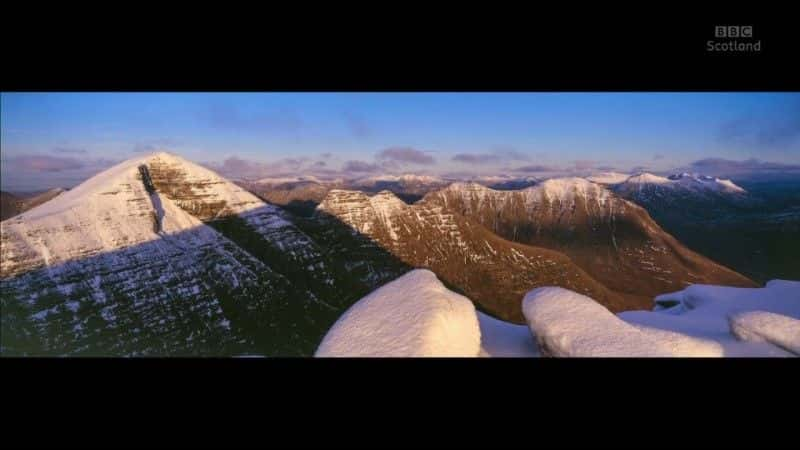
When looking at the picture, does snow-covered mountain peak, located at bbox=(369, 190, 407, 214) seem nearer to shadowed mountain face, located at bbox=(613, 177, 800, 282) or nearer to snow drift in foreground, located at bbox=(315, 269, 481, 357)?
shadowed mountain face, located at bbox=(613, 177, 800, 282)

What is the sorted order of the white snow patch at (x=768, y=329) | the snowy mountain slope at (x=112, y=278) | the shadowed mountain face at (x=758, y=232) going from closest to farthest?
the white snow patch at (x=768, y=329) < the snowy mountain slope at (x=112, y=278) < the shadowed mountain face at (x=758, y=232)

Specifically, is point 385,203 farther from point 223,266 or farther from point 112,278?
point 112,278

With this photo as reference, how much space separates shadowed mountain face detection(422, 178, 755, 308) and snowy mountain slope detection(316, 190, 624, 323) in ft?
53.5

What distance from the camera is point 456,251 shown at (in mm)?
77500

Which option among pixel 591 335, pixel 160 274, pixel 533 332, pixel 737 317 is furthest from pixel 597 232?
pixel 591 335

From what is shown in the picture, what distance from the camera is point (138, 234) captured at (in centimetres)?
3869

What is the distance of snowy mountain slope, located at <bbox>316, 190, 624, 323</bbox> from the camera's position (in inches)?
2584

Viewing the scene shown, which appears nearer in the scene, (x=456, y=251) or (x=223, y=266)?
(x=223, y=266)

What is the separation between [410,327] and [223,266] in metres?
48.1

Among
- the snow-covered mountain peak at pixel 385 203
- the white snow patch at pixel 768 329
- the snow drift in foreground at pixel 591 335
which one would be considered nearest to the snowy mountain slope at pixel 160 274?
the snow-covered mountain peak at pixel 385 203
